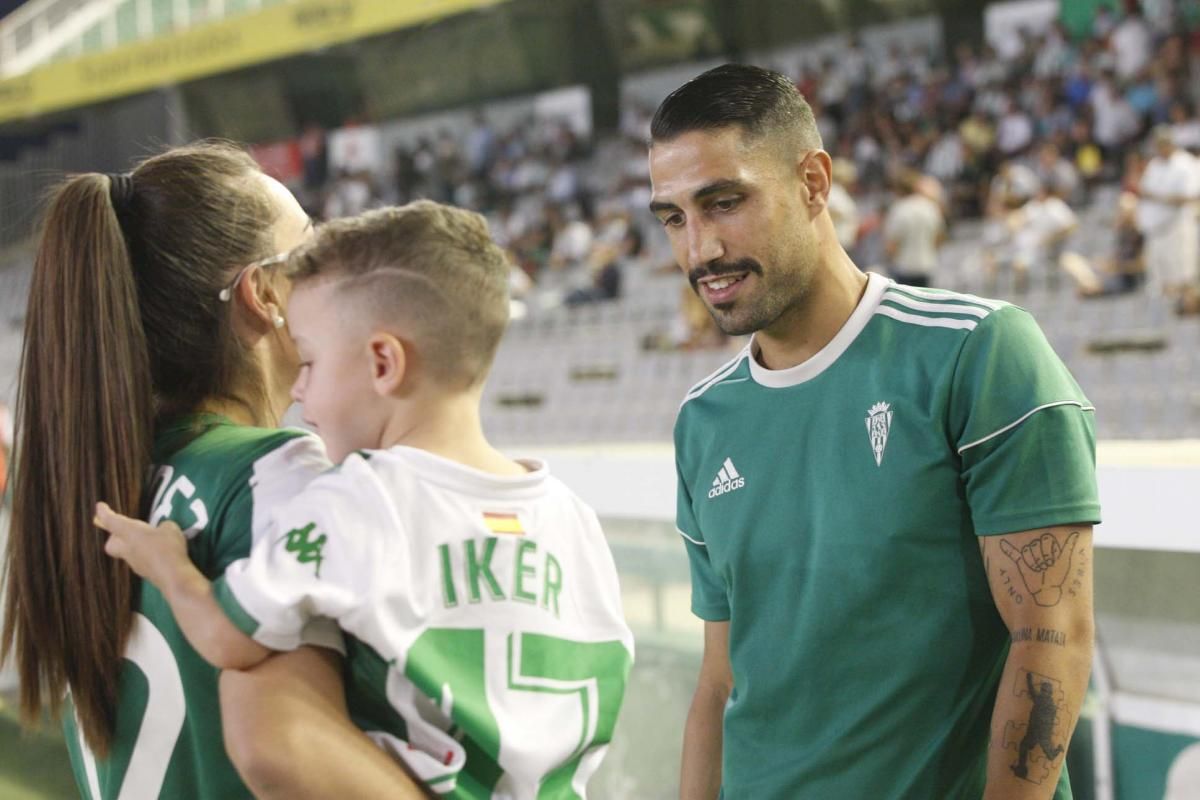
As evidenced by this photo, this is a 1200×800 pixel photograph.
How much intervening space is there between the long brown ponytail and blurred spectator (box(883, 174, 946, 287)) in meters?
7.00

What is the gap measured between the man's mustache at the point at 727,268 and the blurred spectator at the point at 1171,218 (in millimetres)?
5966

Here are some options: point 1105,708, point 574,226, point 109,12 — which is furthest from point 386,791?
point 109,12

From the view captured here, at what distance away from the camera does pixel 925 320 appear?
139 centimetres

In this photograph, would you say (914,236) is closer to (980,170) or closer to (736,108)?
(980,170)

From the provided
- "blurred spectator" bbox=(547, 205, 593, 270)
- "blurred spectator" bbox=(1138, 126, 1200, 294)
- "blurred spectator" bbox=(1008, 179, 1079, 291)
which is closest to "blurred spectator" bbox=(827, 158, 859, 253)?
"blurred spectator" bbox=(1008, 179, 1079, 291)

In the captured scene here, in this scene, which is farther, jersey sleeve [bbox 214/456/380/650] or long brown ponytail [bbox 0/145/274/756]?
long brown ponytail [bbox 0/145/274/756]

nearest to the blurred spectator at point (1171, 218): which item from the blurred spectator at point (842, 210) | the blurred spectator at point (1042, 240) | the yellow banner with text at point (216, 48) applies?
the blurred spectator at point (1042, 240)

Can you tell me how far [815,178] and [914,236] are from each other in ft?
21.1

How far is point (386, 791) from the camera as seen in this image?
0.87m

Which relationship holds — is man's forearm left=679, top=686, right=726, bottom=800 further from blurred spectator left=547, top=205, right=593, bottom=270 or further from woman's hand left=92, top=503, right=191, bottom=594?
blurred spectator left=547, top=205, right=593, bottom=270

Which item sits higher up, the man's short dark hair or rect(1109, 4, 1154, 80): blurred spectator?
rect(1109, 4, 1154, 80): blurred spectator

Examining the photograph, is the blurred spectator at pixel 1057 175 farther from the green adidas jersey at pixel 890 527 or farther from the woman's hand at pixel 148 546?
the woman's hand at pixel 148 546

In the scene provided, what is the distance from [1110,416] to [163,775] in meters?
6.13

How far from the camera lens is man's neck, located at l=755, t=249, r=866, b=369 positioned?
1.48 metres
